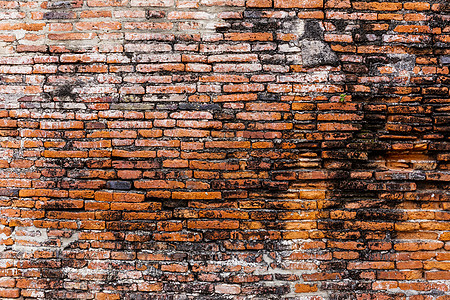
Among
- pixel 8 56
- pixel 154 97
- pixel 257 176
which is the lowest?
pixel 257 176

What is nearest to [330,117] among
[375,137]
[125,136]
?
[375,137]

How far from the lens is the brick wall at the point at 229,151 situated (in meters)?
2.04

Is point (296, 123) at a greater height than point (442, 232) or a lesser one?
greater

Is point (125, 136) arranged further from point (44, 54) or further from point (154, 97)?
point (44, 54)

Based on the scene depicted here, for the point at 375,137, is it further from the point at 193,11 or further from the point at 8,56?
the point at 8,56

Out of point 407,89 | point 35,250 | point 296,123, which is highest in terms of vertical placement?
point 407,89

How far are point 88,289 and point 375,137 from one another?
2727 millimetres

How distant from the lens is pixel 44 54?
6.91 feet

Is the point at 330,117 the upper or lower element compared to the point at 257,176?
upper

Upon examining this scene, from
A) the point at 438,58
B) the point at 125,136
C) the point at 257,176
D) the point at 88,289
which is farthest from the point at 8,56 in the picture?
the point at 438,58

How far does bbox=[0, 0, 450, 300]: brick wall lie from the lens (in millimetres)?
2039

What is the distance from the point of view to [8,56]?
6.93 ft

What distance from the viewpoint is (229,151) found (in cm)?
207

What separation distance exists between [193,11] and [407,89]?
192 centimetres
